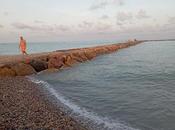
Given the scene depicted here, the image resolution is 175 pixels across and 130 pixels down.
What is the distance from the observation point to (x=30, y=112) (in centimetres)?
963

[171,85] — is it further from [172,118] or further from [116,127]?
[116,127]

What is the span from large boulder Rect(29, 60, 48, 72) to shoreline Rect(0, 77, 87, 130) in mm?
7180

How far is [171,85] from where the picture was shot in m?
15.8

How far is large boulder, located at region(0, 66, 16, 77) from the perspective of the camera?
18469 mm

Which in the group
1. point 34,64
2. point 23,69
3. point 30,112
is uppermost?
point 34,64

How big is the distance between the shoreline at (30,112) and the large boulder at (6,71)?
4.31 meters

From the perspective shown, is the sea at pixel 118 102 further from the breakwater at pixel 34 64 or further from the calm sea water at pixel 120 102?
the breakwater at pixel 34 64

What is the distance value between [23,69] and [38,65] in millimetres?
2185

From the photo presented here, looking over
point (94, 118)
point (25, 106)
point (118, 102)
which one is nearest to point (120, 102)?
point (118, 102)

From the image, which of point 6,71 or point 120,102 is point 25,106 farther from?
point 6,71

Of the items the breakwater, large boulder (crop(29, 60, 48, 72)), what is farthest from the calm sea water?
large boulder (crop(29, 60, 48, 72))

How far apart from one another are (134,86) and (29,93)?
6.10 metres

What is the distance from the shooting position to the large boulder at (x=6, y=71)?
1847 cm

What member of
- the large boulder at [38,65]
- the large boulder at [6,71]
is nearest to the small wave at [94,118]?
the large boulder at [6,71]
